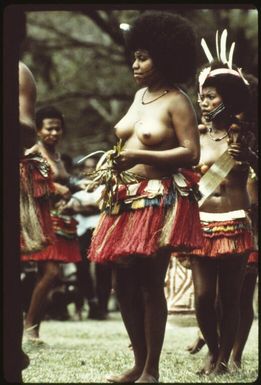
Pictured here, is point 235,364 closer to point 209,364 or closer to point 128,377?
point 209,364

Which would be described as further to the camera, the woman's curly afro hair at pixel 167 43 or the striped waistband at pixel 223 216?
the striped waistband at pixel 223 216

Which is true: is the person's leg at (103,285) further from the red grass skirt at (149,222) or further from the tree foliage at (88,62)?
the red grass skirt at (149,222)

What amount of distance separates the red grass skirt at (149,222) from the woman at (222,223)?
82 cm

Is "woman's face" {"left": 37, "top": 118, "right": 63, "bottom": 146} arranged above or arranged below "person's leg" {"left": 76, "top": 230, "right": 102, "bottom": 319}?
above

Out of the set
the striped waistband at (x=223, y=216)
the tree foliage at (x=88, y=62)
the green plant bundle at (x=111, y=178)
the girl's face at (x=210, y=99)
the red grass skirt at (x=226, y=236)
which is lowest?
the red grass skirt at (x=226, y=236)

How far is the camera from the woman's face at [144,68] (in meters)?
5.46

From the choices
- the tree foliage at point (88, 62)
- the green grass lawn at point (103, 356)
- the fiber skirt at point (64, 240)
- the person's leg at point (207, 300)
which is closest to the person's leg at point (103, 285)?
the green grass lawn at point (103, 356)

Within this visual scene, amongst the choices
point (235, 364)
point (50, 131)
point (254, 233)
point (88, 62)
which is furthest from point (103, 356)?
point (88, 62)

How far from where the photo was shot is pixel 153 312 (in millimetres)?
5215

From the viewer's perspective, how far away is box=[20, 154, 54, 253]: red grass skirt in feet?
17.4

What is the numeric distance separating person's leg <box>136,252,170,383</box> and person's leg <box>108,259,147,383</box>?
0.07 m

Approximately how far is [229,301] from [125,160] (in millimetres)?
1360

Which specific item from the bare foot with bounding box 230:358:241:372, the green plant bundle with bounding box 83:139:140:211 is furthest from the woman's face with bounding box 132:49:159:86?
the bare foot with bounding box 230:358:241:372

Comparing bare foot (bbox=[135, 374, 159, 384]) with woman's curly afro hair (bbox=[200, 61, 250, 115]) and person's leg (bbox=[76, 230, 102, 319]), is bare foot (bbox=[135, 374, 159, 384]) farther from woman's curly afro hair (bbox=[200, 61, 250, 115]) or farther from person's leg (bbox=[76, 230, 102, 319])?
person's leg (bbox=[76, 230, 102, 319])
